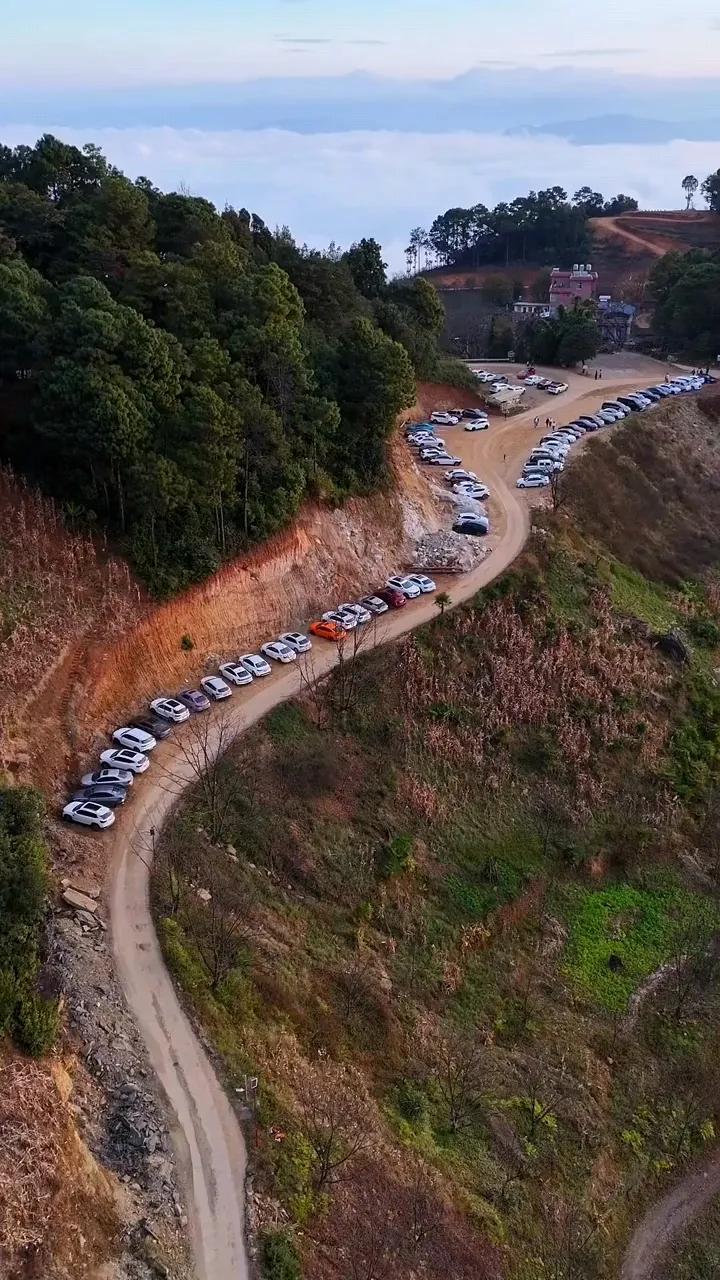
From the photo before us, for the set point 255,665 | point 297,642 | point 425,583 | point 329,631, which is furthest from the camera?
point 425,583

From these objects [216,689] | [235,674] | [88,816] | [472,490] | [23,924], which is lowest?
[88,816]

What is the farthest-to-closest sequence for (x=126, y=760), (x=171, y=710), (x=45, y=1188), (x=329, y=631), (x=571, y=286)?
(x=571, y=286) < (x=329, y=631) < (x=171, y=710) < (x=126, y=760) < (x=45, y=1188)

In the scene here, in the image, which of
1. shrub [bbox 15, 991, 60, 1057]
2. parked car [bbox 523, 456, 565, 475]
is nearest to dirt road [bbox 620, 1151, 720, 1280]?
shrub [bbox 15, 991, 60, 1057]

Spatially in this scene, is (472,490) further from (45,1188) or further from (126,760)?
(45,1188)

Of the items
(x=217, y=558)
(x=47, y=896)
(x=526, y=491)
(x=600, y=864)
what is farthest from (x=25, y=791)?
(x=526, y=491)

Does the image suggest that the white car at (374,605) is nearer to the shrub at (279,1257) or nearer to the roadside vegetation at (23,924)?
the roadside vegetation at (23,924)

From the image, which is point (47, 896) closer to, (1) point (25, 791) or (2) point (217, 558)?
(1) point (25, 791)

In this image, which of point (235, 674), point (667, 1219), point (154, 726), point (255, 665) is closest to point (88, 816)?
point (154, 726)
